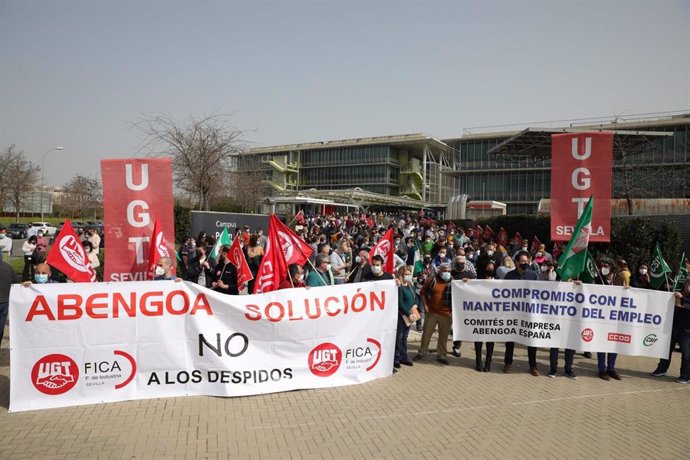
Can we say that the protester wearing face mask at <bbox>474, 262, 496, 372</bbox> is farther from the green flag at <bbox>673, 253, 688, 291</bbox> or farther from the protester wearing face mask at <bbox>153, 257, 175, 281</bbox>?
the protester wearing face mask at <bbox>153, 257, 175, 281</bbox>

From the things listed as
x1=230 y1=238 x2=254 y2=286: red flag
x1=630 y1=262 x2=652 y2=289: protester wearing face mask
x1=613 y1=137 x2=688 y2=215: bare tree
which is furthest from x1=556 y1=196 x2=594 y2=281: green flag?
x1=613 y1=137 x2=688 y2=215: bare tree

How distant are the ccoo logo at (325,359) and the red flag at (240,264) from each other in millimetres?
2290

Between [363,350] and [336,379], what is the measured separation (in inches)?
24.6

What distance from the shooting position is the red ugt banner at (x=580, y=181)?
32.4 feet

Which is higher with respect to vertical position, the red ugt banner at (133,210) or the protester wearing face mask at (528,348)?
the red ugt banner at (133,210)

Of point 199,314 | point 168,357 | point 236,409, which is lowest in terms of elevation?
point 236,409

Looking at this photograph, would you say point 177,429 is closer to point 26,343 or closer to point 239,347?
point 239,347

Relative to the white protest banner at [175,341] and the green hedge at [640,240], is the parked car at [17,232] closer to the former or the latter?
the white protest banner at [175,341]

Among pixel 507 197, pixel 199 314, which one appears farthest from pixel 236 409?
pixel 507 197

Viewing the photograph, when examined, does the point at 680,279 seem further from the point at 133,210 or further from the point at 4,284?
→ the point at 4,284

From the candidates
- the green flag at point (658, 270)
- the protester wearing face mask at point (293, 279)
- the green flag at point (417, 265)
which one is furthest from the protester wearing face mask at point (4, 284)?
the green flag at point (658, 270)

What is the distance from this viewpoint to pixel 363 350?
7.93m

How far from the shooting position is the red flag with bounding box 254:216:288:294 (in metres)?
8.04

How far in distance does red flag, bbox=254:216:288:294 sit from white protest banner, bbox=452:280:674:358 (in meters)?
3.18
